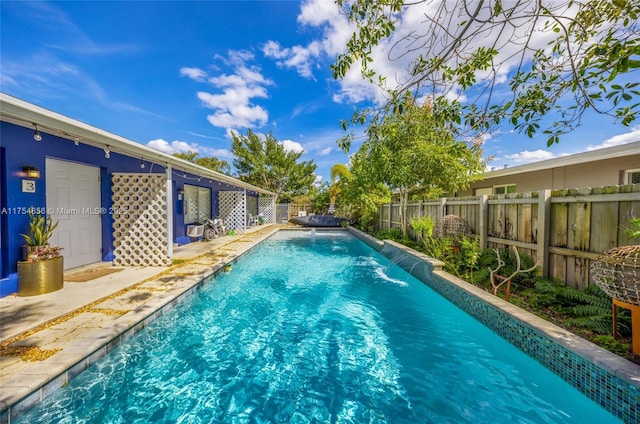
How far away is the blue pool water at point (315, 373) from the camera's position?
2.27 meters

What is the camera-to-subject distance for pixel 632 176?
6.66m

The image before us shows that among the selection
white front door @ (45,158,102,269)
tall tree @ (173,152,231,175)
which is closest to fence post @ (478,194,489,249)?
white front door @ (45,158,102,269)

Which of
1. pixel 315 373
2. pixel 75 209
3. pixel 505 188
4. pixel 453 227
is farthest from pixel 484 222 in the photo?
pixel 75 209

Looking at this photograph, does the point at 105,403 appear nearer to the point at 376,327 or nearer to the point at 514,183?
the point at 376,327

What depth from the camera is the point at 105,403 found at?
229 centimetres

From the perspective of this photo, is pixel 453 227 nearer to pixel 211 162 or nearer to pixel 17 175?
pixel 17 175

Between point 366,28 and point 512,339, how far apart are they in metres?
3.99

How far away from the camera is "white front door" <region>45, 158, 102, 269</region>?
5.05m

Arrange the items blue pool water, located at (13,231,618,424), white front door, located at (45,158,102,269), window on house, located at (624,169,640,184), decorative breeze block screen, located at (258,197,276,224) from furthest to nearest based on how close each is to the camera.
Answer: decorative breeze block screen, located at (258,197,276,224), window on house, located at (624,169,640,184), white front door, located at (45,158,102,269), blue pool water, located at (13,231,618,424)

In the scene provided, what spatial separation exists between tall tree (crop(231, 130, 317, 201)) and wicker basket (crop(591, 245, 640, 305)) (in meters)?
24.1

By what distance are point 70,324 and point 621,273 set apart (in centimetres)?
566

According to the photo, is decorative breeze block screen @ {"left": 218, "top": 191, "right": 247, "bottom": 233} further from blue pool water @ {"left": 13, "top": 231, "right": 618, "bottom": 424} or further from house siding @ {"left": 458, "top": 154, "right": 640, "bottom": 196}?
house siding @ {"left": 458, "top": 154, "right": 640, "bottom": 196}

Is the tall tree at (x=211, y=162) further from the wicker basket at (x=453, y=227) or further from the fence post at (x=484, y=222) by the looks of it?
the fence post at (x=484, y=222)

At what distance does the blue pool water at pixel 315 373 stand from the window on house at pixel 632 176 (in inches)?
252
